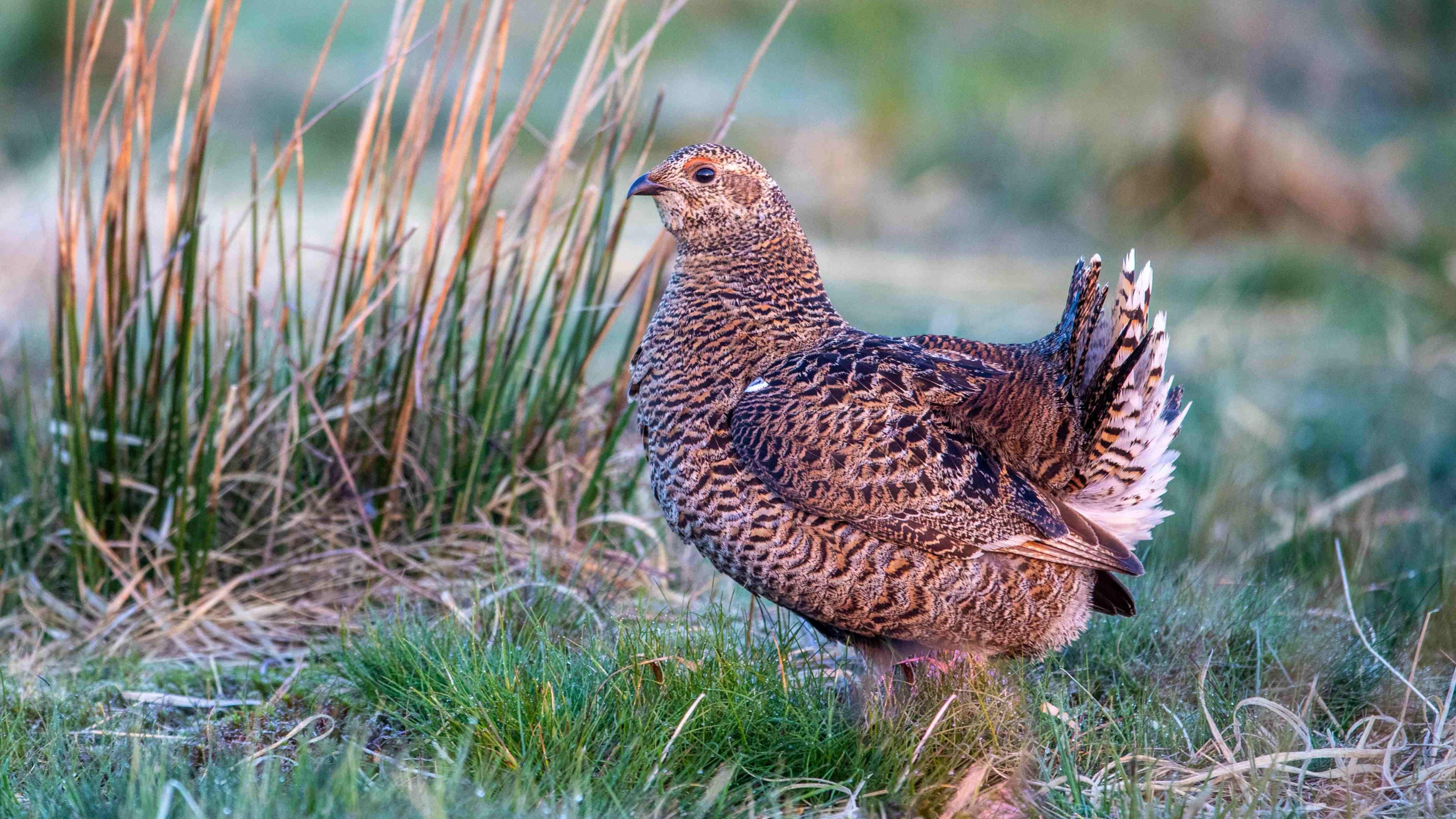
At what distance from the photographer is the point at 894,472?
2.86 m

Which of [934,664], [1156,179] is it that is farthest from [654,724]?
[1156,179]

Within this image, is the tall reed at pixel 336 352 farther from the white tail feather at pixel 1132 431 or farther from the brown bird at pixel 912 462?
the white tail feather at pixel 1132 431

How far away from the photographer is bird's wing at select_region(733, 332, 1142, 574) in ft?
9.33

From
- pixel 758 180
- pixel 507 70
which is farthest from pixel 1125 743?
pixel 507 70

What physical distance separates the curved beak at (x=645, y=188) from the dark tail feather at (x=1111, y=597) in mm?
1451

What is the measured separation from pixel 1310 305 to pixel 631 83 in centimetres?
602

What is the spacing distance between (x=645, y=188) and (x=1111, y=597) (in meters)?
1.53

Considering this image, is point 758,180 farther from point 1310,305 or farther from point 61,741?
point 1310,305

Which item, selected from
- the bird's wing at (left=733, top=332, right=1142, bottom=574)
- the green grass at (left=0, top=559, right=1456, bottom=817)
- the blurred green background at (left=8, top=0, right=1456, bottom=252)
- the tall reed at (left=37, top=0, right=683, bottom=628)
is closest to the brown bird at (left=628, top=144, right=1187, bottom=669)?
the bird's wing at (left=733, top=332, right=1142, bottom=574)

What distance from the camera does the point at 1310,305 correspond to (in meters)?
8.19

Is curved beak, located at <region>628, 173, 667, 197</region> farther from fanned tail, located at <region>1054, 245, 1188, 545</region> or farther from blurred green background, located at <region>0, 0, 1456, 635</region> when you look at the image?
blurred green background, located at <region>0, 0, 1456, 635</region>

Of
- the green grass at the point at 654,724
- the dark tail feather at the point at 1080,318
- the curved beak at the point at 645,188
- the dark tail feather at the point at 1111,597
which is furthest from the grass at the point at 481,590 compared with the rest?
the dark tail feather at the point at 1080,318

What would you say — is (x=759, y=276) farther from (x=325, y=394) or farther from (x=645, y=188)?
(x=325, y=394)

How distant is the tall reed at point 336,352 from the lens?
355 centimetres
